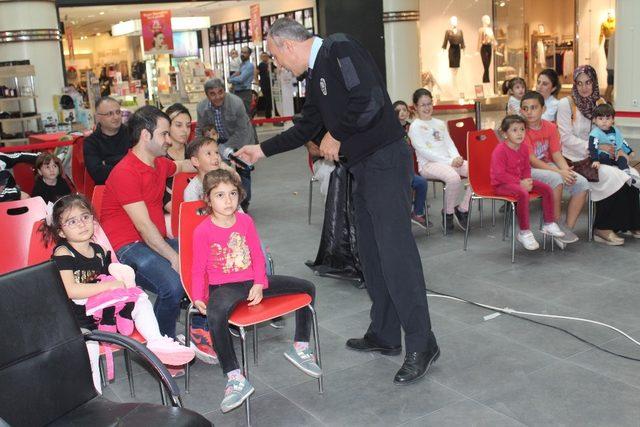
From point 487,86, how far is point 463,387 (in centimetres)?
1445

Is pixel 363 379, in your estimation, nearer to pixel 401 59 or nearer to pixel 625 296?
pixel 625 296

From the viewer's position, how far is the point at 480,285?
5.17 metres

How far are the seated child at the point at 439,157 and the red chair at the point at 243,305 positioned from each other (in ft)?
10.6

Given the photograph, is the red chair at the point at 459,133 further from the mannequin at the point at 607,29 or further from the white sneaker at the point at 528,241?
the mannequin at the point at 607,29

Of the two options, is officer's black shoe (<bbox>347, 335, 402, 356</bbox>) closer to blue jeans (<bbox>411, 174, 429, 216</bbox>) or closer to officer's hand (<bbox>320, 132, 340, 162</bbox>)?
officer's hand (<bbox>320, 132, 340, 162</bbox>)

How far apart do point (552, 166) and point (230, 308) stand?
3.71 meters

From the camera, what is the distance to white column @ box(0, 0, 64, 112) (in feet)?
37.1

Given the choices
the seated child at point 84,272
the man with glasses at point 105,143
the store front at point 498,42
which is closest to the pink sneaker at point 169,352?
the seated child at point 84,272

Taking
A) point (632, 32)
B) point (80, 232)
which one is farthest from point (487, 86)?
point (80, 232)

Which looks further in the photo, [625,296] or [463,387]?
[625,296]

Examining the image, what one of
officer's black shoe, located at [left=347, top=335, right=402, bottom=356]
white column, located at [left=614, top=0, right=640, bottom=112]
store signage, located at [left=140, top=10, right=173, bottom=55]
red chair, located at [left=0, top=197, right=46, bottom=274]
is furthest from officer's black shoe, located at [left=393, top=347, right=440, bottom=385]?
store signage, located at [left=140, top=10, right=173, bottom=55]

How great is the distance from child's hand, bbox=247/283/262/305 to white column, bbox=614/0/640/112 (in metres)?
6.32

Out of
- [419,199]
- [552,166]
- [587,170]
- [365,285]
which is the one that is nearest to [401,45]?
[419,199]

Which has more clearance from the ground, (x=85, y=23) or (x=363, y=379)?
(x=85, y=23)
